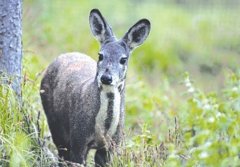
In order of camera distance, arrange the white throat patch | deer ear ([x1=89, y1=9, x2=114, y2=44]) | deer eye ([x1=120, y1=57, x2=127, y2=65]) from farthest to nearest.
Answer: deer ear ([x1=89, y1=9, x2=114, y2=44])
deer eye ([x1=120, y1=57, x2=127, y2=65])
the white throat patch

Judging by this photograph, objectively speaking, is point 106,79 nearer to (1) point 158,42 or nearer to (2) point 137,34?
(2) point 137,34

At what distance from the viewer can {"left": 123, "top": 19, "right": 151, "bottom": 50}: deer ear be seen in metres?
7.77

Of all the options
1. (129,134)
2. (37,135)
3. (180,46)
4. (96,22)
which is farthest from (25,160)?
(180,46)

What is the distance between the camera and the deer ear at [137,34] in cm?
777

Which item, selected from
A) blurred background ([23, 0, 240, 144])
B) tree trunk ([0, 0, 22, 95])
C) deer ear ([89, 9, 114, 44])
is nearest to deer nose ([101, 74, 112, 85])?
deer ear ([89, 9, 114, 44])

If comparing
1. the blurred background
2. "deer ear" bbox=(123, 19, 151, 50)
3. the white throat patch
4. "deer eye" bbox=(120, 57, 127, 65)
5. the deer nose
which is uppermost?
the blurred background

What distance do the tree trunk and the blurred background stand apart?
226 cm

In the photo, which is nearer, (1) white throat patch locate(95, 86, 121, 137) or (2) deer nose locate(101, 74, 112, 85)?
(2) deer nose locate(101, 74, 112, 85)

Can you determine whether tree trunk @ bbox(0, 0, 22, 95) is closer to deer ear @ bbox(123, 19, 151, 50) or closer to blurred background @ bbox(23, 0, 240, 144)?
deer ear @ bbox(123, 19, 151, 50)

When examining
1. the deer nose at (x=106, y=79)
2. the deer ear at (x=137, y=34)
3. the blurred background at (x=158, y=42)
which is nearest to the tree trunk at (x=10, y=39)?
the deer nose at (x=106, y=79)

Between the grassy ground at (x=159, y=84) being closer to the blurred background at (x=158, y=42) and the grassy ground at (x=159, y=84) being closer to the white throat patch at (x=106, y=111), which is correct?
the blurred background at (x=158, y=42)

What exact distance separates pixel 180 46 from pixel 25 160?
414 inches

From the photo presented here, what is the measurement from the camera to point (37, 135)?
289 inches

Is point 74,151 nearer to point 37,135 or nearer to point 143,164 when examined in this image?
point 37,135
